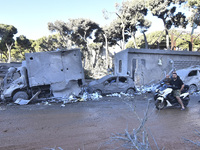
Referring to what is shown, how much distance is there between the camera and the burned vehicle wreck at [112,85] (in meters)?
9.42

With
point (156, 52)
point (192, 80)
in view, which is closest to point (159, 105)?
point (192, 80)

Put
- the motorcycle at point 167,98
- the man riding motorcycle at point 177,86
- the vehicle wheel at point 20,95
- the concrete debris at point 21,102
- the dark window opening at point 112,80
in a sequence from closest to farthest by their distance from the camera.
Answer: the man riding motorcycle at point 177,86 → the motorcycle at point 167,98 → the concrete debris at point 21,102 → the vehicle wheel at point 20,95 → the dark window opening at point 112,80

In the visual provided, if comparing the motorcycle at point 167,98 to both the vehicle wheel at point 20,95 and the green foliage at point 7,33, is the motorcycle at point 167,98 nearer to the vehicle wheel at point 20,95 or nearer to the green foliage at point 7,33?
the vehicle wheel at point 20,95

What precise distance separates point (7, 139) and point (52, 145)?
1300mm

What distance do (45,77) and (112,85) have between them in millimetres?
4356

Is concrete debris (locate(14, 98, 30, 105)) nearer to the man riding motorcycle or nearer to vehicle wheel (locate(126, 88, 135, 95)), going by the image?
vehicle wheel (locate(126, 88, 135, 95))

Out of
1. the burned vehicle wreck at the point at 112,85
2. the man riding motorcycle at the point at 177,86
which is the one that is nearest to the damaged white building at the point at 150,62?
the burned vehicle wreck at the point at 112,85

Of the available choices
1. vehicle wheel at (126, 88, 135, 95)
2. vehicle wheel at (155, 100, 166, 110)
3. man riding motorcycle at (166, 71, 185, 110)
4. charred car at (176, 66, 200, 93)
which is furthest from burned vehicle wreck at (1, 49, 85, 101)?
charred car at (176, 66, 200, 93)

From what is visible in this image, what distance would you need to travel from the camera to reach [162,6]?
18.1 m

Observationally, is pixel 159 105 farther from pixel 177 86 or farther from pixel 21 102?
pixel 21 102

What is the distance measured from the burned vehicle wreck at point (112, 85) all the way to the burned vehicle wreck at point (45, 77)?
3.62ft

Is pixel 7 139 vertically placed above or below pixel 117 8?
below

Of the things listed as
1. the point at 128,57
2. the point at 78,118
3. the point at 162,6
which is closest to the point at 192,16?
the point at 162,6

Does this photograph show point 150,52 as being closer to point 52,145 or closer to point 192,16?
point 192,16
